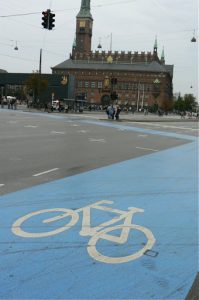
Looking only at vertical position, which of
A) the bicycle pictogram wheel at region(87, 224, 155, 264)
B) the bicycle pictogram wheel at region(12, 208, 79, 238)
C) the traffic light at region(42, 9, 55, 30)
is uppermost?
the traffic light at region(42, 9, 55, 30)

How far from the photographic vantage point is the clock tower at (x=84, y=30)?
6786 inches

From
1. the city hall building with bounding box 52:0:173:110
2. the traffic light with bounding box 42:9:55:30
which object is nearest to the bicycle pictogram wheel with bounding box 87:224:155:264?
the traffic light with bounding box 42:9:55:30

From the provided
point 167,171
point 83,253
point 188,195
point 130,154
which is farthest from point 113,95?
point 83,253

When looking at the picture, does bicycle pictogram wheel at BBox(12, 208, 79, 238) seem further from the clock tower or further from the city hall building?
the clock tower

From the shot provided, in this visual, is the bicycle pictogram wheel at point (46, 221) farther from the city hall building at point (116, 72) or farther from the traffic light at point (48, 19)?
the city hall building at point (116, 72)

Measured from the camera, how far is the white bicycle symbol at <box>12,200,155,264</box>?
4764 mm

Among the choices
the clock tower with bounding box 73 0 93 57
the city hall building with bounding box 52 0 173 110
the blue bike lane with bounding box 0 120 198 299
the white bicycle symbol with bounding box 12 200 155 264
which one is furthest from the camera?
the clock tower with bounding box 73 0 93 57

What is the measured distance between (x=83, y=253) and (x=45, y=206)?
2.14 m

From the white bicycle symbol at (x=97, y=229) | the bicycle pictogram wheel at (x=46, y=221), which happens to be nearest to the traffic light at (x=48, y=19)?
the white bicycle symbol at (x=97, y=229)

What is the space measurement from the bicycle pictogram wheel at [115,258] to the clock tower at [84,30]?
549 ft

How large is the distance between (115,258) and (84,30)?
6967 inches

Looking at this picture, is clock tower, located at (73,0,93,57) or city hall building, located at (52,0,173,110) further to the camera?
clock tower, located at (73,0,93,57)

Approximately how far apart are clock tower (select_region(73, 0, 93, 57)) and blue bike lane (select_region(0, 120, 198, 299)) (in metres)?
165

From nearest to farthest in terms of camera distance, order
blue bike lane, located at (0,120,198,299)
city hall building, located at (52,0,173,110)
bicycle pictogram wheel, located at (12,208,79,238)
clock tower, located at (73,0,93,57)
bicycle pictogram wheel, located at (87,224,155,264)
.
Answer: blue bike lane, located at (0,120,198,299) < bicycle pictogram wheel, located at (87,224,155,264) < bicycle pictogram wheel, located at (12,208,79,238) < city hall building, located at (52,0,173,110) < clock tower, located at (73,0,93,57)
